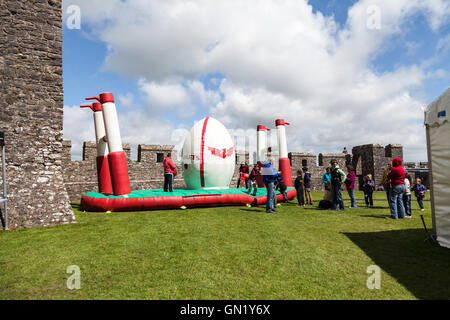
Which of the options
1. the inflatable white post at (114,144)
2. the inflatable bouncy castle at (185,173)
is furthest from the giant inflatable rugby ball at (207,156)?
the inflatable white post at (114,144)

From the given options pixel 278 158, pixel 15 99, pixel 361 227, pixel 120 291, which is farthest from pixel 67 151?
pixel 361 227

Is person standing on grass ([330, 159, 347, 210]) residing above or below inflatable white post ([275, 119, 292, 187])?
below

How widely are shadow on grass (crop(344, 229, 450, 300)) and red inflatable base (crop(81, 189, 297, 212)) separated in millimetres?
5236

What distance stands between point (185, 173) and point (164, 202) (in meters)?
2.76

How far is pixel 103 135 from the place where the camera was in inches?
455

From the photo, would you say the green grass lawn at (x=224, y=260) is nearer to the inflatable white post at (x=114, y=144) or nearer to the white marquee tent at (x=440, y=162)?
the white marquee tent at (x=440, y=162)

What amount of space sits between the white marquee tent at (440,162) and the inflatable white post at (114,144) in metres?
9.46

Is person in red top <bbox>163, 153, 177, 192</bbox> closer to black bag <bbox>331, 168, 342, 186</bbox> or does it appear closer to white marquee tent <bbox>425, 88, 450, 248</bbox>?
black bag <bbox>331, 168, 342, 186</bbox>

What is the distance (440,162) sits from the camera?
5074 mm

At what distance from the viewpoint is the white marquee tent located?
4.86 metres

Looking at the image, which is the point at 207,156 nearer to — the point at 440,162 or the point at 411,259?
the point at 440,162

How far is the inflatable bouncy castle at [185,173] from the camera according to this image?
971cm

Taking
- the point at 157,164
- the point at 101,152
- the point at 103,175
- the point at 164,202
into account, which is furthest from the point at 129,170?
the point at 164,202

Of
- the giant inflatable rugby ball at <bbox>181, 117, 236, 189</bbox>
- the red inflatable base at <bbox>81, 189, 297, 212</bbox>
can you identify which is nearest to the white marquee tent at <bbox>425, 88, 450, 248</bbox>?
the red inflatable base at <bbox>81, 189, 297, 212</bbox>
